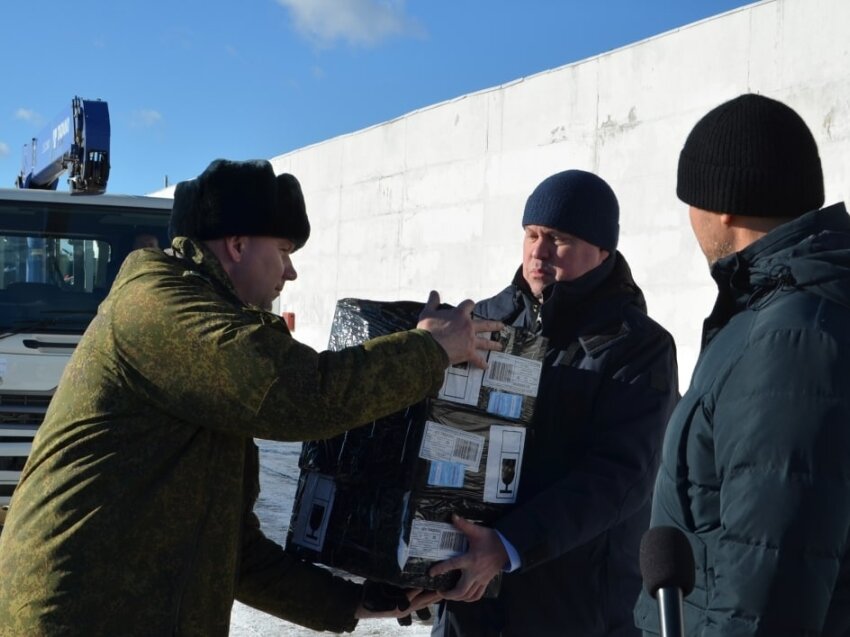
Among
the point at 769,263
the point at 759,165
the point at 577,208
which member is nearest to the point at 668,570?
the point at 769,263

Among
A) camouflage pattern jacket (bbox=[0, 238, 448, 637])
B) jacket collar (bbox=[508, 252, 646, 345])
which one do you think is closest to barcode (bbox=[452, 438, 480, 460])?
camouflage pattern jacket (bbox=[0, 238, 448, 637])

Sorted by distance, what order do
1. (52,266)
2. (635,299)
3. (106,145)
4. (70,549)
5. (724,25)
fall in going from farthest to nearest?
(724,25)
(106,145)
(52,266)
(635,299)
(70,549)

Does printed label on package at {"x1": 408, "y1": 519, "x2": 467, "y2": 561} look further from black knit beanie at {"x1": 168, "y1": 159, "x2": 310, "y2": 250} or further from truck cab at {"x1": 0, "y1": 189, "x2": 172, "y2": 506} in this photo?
truck cab at {"x1": 0, "y1": 189, "x2": 172, "y2": 506}

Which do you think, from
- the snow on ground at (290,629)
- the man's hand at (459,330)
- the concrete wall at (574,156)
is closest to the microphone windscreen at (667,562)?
the man's hand at (459,330)

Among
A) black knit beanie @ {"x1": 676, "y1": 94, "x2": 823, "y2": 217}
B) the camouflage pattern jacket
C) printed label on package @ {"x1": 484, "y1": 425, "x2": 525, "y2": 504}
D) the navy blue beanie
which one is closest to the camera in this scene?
black knit beanie @ {"x1": 676, "y1": 94, "x2": 823, "y2": 217}

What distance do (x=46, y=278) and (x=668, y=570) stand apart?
5722 millimetres

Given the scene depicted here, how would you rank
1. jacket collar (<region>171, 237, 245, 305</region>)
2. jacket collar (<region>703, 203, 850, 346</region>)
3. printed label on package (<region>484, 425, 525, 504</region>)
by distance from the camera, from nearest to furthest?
jacket collar (<region>703, 203, 850, 346</region>) → jacket collar (<region>171, 237, 245, 305</region>) → printed label on package (<region>484, 425, 525, 504</region>)

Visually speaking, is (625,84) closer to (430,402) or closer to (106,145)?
(106,145)

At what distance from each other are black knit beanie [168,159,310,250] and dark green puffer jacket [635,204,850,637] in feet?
3.25

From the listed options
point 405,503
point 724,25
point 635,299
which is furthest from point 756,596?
point 724,25

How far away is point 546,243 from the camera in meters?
3.03

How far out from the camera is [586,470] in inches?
104

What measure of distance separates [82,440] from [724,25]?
7549mm

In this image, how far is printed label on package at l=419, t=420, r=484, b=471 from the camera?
2.37 m
